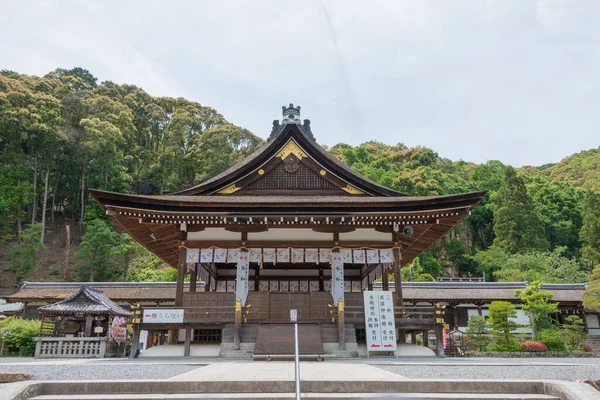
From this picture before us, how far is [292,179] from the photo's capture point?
1708cm

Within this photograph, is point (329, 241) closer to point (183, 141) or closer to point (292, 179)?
point (292, 179)

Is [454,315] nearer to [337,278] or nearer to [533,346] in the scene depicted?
[533,346]

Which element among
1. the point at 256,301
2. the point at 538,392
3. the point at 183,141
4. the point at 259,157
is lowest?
the point at 538,392

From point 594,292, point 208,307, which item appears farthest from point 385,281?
point 594,292

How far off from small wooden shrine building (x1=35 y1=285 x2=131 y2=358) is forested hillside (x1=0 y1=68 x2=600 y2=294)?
18.8 m

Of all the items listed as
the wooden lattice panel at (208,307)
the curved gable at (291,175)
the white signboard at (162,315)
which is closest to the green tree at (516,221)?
the curved gable at (291,175)

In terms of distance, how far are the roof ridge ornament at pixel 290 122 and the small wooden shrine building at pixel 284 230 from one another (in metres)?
0.24

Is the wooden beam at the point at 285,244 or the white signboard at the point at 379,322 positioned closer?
the white signboard at the point at 379,322

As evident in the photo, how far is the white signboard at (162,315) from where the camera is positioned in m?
13.6

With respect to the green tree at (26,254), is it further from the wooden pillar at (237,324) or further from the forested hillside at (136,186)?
the wooden pillar at (237,324)

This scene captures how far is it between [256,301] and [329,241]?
3473 millimetres

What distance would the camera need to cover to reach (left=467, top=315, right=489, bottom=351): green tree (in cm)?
1831

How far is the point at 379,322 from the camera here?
12992 mm

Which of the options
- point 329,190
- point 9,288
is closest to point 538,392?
point 329,190
